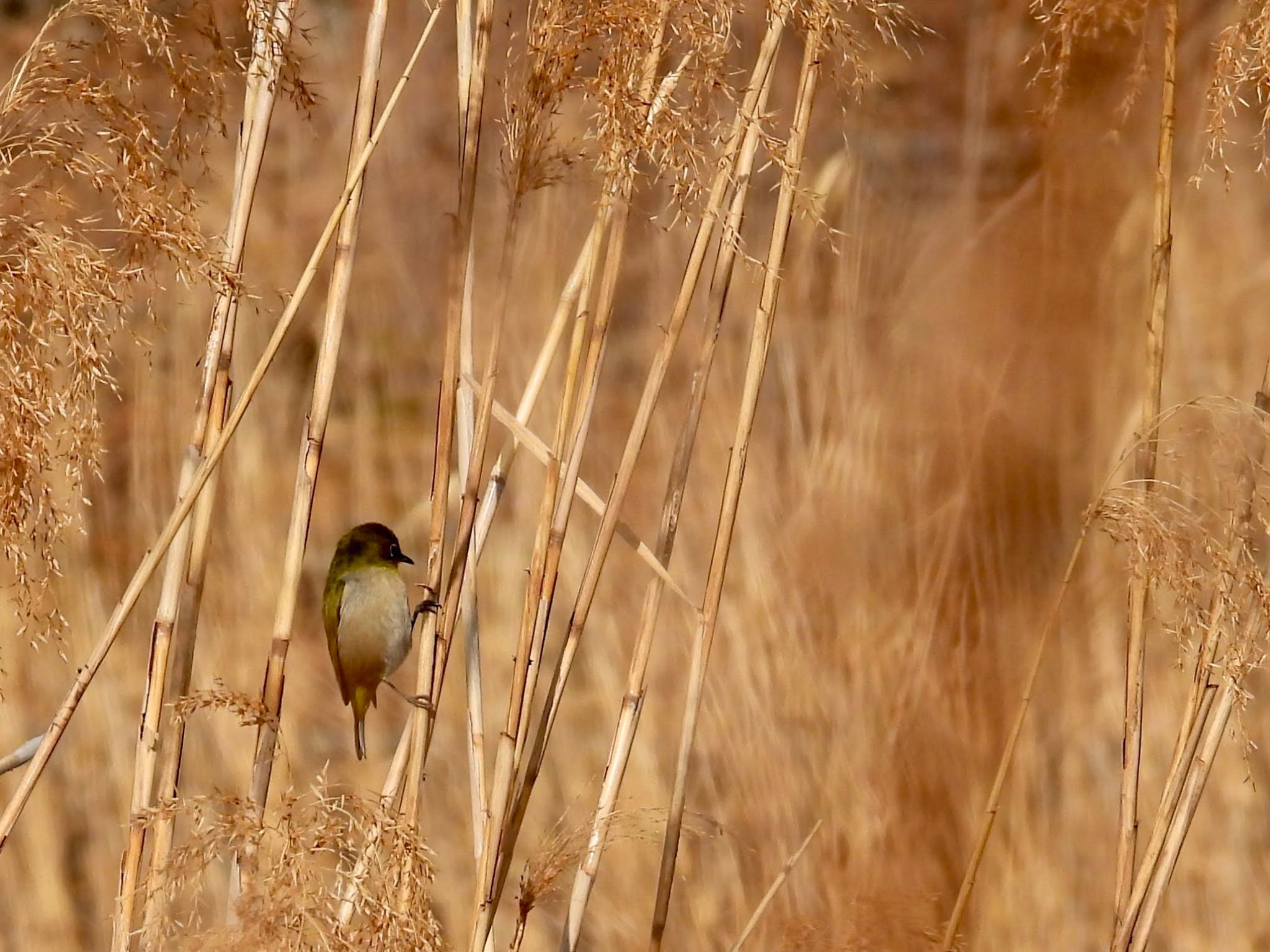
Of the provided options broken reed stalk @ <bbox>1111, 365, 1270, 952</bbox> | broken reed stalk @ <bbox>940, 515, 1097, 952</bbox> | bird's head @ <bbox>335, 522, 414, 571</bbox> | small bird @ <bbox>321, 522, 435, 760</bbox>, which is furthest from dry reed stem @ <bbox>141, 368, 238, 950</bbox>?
broken reed stalk @ <bbox>1111, 365, 1270, 952</bbox>

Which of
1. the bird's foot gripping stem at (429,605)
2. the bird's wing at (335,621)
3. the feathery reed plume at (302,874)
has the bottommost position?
the feathery reed plume at (302,874)

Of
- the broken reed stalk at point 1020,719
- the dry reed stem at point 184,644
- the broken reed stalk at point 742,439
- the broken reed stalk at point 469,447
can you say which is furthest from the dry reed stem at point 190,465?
the broken reed stalk at point 1020,719

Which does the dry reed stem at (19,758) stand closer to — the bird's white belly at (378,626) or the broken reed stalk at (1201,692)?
the bird's white belly at (378,626)

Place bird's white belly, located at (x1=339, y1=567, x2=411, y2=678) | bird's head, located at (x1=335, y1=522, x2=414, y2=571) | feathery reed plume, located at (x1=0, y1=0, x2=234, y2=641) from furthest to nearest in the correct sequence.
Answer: bird's head, located at (x1=335, y1=522, x2=414, y2=571) → bird's white belly, located at (x1=339, y1=567, x2=411, y2=678) → feathery reed plume, located at (x1=0, y1=0, x2=234, y2=641)

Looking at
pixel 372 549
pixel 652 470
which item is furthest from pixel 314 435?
pixel 652 470

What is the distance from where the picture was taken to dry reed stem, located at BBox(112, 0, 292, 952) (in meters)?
0.81

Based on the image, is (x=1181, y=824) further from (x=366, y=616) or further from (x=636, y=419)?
(x=366, y=616)

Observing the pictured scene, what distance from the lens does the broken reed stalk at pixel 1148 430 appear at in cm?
87

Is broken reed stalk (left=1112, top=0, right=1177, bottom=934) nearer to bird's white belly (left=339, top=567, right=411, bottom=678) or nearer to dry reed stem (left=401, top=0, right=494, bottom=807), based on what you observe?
dry reed stem (left=401, top=0, right=494, bottom=807)

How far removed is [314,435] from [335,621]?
0.46m

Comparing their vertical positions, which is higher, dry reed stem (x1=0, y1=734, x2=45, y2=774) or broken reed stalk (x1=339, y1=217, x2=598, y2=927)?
broken reed stalk (x1=339, y1=217, x2=598, y2=927)

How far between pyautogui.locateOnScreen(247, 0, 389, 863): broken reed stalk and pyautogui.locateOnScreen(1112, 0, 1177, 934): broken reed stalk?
0.55m

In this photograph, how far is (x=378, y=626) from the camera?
1.16 m

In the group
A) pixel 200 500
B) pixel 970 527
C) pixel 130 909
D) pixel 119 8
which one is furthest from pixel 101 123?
pixel 970 527
